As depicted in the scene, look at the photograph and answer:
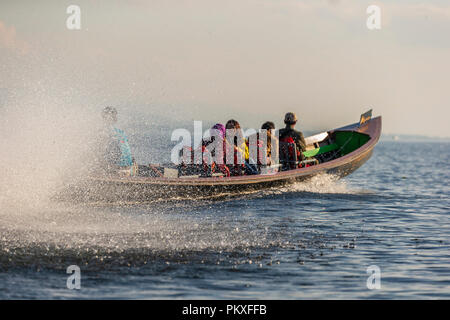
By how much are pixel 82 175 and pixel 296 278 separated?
6474 millimetres

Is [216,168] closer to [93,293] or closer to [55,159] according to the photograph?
[55,159]

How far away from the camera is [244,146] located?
16.9m

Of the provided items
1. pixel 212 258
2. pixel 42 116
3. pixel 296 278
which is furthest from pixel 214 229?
pixel 42 116

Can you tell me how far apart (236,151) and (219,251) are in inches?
273

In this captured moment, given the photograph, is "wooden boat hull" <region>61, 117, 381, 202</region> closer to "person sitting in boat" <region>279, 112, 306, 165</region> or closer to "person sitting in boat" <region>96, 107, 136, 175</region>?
"person sitting in boat" <region>96, 107, 136, 175</region>

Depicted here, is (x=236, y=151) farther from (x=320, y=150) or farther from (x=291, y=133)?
(x=320, y=150)

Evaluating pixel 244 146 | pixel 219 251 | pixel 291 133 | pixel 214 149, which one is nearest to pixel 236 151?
pixel 244 146

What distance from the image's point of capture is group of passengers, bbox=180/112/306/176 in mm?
16297

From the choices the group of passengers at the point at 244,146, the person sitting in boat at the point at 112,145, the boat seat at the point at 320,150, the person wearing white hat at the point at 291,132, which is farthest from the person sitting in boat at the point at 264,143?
the person sitting in boat at the point at 112,145

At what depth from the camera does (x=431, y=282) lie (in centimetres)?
901

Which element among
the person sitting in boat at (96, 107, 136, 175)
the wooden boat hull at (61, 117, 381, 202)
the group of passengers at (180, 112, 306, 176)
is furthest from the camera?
the group of passengers at (180, 112, 306, 176)

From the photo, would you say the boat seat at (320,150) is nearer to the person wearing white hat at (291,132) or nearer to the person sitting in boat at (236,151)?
the person wearing white hat at (291,132)

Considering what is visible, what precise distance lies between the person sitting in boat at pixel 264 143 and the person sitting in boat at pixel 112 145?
13.3 ft

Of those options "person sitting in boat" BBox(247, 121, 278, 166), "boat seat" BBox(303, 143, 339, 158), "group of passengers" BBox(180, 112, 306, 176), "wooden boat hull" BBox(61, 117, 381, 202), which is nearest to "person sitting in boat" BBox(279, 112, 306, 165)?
"group of passengers" BBox(180, 112, 306, 176)
